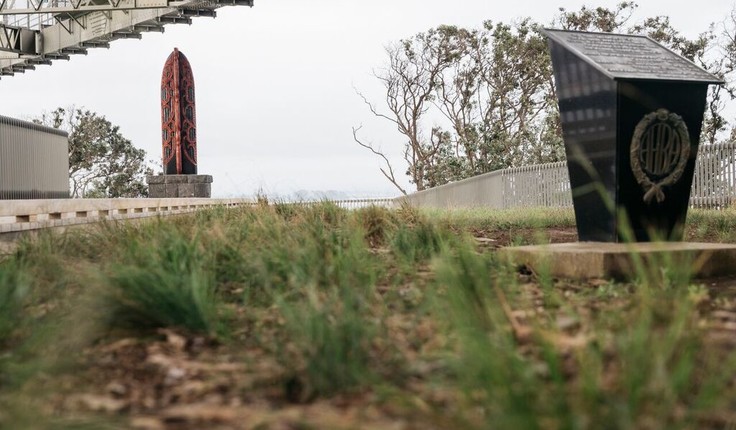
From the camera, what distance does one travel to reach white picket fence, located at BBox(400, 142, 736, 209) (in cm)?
1695

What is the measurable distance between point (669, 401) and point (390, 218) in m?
5.26

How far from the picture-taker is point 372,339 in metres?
2.58

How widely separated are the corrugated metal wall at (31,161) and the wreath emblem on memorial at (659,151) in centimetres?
1197

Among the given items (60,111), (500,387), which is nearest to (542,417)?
(500,387)

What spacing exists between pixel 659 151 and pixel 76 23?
2206 cm

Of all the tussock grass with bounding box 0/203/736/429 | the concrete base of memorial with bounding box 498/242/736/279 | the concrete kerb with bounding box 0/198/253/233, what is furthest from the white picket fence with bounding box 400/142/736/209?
the tussock grass with bounding box 0/203/736/429

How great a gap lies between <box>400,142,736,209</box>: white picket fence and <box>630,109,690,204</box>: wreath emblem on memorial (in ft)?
26.1

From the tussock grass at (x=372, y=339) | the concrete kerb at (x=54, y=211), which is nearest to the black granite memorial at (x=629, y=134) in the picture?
the tussock grass at (x=372, y=339)

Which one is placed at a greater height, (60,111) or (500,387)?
(60,111)

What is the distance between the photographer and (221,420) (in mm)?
2152

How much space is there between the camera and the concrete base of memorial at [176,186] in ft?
70.2

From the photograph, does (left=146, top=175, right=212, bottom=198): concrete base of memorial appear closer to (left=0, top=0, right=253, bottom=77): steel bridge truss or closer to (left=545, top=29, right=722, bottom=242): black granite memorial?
(left=0, top=0, right=253, bottom=77): steel bridge truss

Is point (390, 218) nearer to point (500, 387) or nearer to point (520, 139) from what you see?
point (500, 387)

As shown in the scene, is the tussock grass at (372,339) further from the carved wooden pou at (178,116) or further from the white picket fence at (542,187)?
the carved wooden pou at (178,116)
